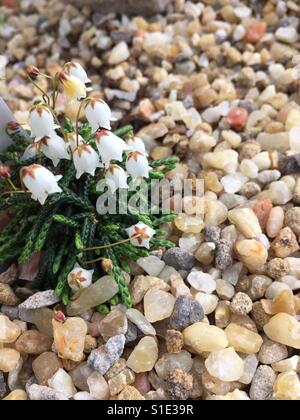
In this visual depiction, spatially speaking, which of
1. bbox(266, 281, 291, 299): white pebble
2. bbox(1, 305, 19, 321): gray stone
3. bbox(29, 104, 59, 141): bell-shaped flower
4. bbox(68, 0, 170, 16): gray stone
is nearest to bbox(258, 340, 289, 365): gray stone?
bbox(266, 281, 291, 299): white pebble

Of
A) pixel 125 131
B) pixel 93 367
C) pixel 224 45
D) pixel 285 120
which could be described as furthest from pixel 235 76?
pixel 93 367

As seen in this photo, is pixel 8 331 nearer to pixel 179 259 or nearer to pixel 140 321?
pixel 140 321

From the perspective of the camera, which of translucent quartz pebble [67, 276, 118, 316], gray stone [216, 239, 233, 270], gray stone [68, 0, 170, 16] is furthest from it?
gray stone [68, 0, 170, 16]

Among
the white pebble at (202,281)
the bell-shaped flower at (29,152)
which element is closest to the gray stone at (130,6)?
the bell-shaped flower at (29,152)

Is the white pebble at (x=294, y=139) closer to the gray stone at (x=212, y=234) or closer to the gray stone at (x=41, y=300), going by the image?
the gray stone at (x=212, y=234)

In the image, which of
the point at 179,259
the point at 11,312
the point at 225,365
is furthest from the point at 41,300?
the point at 225,365

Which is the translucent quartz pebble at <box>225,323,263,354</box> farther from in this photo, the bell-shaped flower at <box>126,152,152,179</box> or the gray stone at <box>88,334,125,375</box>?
the bell-shaped flower at <box>126,152,152,179</box>
